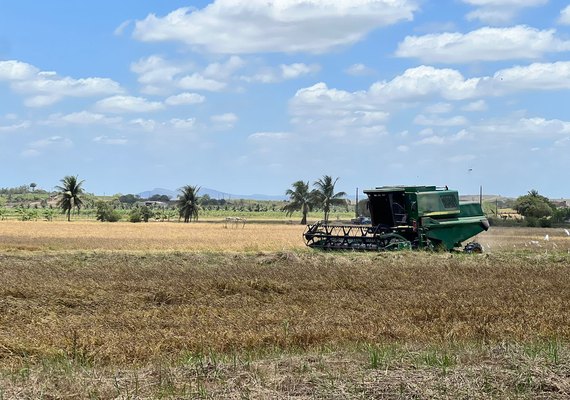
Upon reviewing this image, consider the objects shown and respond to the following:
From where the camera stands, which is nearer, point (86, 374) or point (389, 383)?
point (389, 383)

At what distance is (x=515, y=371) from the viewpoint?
6891 millimetres

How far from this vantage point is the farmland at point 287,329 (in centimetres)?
659

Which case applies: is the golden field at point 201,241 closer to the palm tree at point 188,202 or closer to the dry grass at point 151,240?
the dry grass at point 151,240

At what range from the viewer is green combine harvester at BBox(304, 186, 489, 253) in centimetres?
2323

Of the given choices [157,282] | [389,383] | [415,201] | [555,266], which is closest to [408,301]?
[157,282]

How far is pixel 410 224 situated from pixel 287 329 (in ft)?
46.1

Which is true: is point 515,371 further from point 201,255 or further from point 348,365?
point 201,255

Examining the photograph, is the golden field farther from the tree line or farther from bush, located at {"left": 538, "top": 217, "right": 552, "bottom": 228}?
the tree line

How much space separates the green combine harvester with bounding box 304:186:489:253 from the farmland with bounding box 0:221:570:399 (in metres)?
2.48

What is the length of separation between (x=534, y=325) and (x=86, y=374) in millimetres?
6620

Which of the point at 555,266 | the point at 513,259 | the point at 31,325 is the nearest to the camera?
the point at 31,325

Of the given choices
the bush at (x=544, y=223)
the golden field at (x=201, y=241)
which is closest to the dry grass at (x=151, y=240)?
the golden field at (x=201, y=241)

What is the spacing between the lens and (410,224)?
→ 77.0ft

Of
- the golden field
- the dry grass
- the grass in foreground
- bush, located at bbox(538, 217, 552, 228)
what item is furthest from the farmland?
bush, located at bbox(538, 217, 552, 228)
